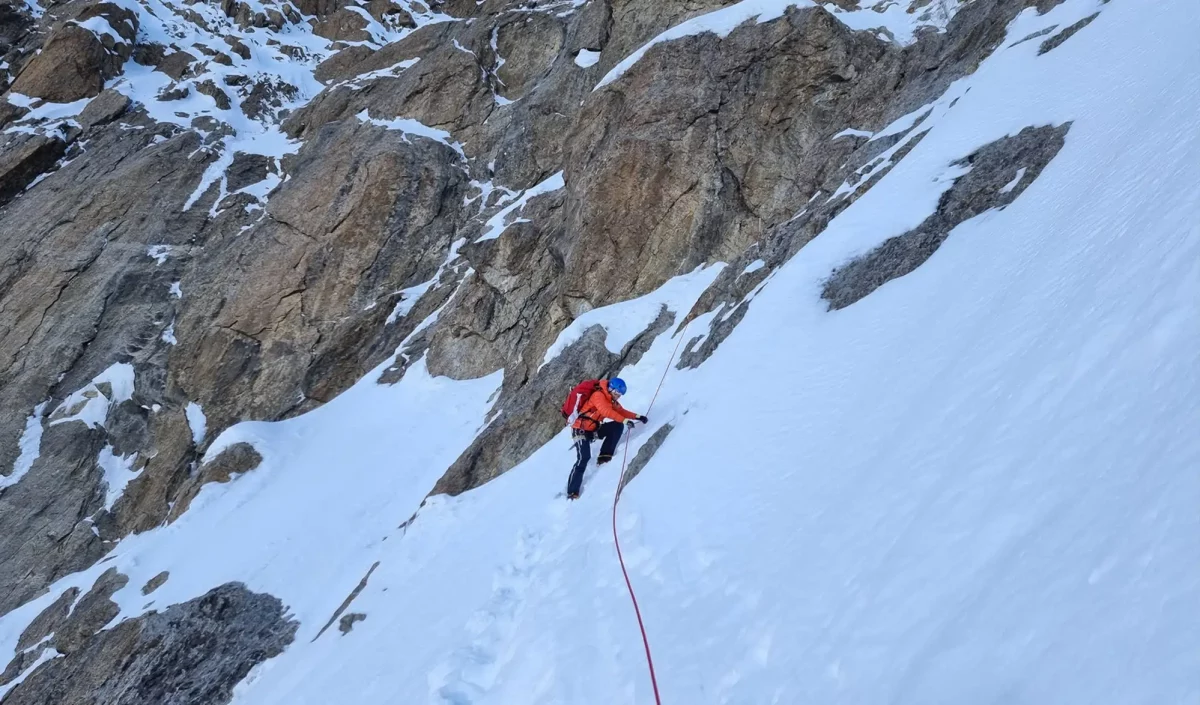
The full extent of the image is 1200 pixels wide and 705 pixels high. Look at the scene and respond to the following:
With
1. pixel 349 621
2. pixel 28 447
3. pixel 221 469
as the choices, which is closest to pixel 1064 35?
pixel 349 621

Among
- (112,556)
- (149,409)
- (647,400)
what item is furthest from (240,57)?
(647,400)

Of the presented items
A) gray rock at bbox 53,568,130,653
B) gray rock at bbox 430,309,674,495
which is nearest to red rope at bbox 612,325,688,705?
gray rock at bbox 430,309,674,495

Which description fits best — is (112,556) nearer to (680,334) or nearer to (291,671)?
(291,671)

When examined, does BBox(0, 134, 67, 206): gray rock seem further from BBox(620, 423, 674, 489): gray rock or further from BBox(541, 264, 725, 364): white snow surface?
BBox(620, 423, 674, 489): gray rock

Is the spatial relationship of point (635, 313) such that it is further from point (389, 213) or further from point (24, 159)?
point (24, 159)

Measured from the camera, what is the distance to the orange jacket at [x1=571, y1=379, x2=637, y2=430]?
33.1 feet

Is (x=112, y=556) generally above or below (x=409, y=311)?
below

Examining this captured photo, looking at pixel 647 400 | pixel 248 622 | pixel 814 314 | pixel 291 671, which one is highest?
pixel 814 314

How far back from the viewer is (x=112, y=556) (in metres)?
22.7

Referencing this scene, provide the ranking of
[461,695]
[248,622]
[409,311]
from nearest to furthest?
[461,695] < [248,622] < [409,311]

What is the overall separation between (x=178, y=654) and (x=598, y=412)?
32.2 feet

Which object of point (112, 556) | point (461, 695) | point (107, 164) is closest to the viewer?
point (461, 695)

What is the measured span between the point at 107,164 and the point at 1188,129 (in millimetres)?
42368

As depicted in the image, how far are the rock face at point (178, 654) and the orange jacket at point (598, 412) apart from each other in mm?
7333
